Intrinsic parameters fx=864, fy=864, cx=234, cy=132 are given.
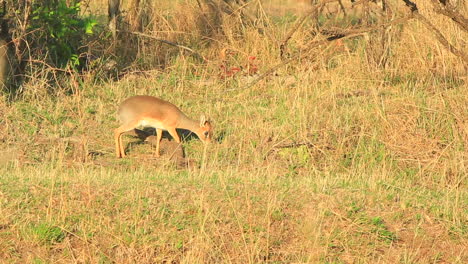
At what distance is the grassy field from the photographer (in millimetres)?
6363

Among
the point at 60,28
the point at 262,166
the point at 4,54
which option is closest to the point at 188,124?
the point at 262,166

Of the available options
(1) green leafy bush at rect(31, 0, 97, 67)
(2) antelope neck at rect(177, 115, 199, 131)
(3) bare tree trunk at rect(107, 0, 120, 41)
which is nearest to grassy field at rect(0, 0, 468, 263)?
(2) antelope neck at rect(177, 115, 199, 131)

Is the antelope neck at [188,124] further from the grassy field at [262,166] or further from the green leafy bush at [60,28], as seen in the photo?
the green leafy bush at [60,28]

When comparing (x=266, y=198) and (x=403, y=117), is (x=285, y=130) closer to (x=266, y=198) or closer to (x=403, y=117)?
(x=403, y=117)

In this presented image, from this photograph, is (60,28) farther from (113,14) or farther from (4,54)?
(113,14)

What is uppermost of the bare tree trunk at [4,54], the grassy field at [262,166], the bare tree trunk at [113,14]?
the bare tree trunk at [113,14]

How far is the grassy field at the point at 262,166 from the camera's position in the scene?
20.9 feet

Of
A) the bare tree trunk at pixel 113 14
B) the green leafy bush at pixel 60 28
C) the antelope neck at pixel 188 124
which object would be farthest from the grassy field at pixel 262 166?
the bare tree trunk at pixel 113 14

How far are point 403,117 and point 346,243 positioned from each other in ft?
9.87

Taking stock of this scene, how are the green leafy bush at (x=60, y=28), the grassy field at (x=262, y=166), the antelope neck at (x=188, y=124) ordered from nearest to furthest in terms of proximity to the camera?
the grassy field at (x=262, y=166)
the antelope neck at (x=188, y=124)
the green leafy bush at (x=60, y=28)

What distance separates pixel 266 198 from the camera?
22.5 feet

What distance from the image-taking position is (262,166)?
27.9 feet

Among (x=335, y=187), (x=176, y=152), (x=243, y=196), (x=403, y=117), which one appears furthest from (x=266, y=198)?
(x=403, y=117)

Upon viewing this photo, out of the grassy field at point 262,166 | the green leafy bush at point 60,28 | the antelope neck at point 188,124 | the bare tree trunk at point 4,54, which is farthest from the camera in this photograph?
the green leafy bush at point 60,28
